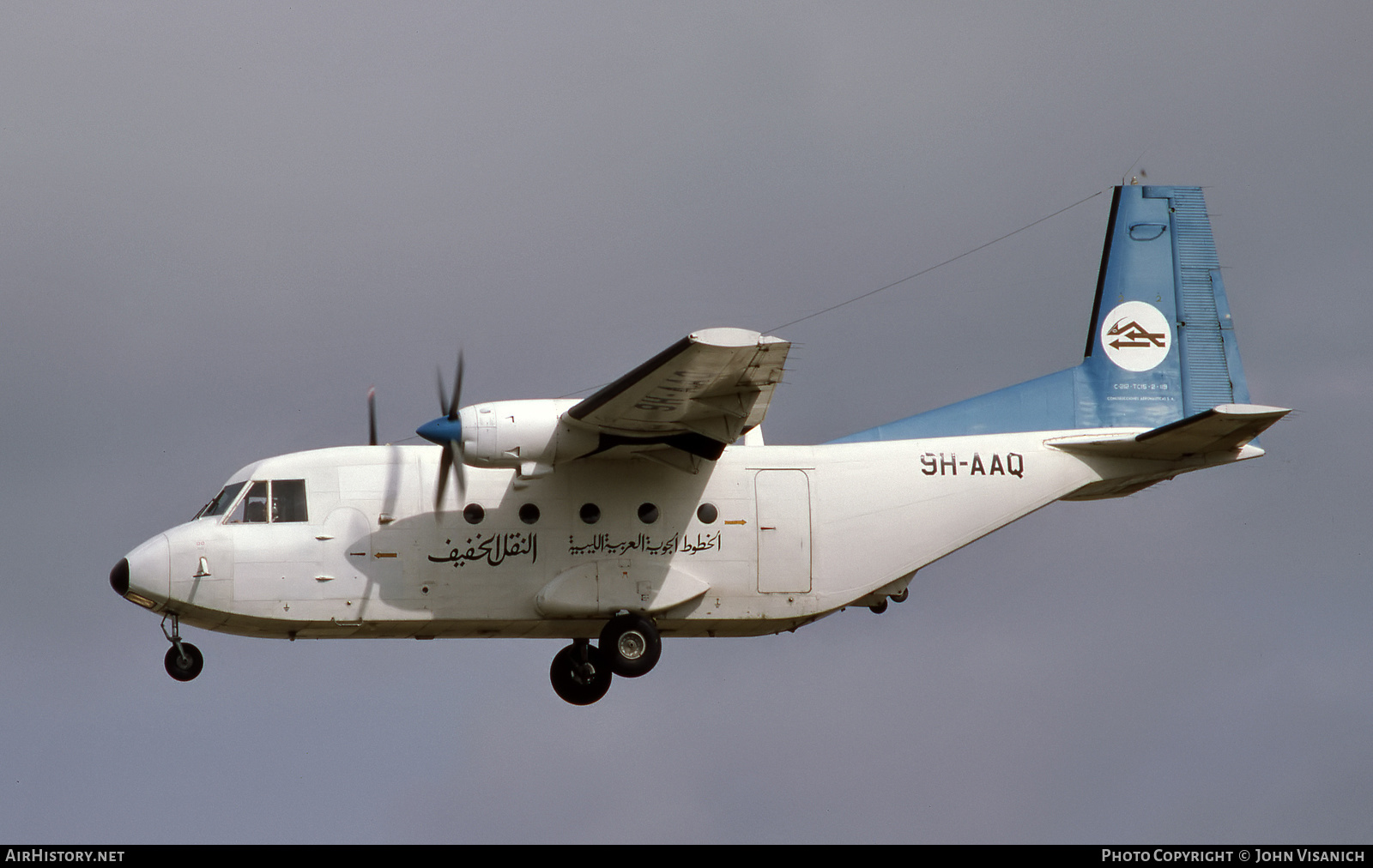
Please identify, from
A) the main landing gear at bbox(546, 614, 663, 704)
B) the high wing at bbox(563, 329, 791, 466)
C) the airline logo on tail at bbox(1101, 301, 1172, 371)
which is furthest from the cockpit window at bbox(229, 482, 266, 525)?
the airline logo on tail at bbox(1101, 301, 1172, 371)

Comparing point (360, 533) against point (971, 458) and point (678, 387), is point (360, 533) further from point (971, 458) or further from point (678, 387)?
point (971, 458)

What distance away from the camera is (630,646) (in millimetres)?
22453

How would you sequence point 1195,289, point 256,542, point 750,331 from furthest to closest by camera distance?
point 1195,289 → point 256,542 → point 750,331

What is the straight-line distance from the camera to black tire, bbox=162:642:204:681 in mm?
22188

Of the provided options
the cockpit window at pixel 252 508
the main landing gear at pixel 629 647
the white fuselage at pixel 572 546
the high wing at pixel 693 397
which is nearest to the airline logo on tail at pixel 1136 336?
the white fuselage at pixel 572 546

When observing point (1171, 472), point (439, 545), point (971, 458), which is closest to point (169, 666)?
point (439, 545)

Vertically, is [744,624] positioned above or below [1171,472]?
below

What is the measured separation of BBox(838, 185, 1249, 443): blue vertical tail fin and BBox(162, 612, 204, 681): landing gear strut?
343 inches

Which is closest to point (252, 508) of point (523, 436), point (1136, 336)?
point (523, 436)

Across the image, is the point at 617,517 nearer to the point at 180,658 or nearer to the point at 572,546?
the point at 572,546

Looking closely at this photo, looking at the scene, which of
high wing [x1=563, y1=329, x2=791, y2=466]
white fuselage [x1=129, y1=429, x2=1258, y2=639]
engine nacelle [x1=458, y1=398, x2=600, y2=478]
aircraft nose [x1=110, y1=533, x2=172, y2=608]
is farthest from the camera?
white fuselage [x1=129, y1=429, x2=1258, y2=639]

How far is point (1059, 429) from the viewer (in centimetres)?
2444

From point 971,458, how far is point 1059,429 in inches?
55.6

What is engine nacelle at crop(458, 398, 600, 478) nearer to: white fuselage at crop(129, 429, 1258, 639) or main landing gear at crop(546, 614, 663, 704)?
white fuselage at crop(129, 429, 1258, 639)
